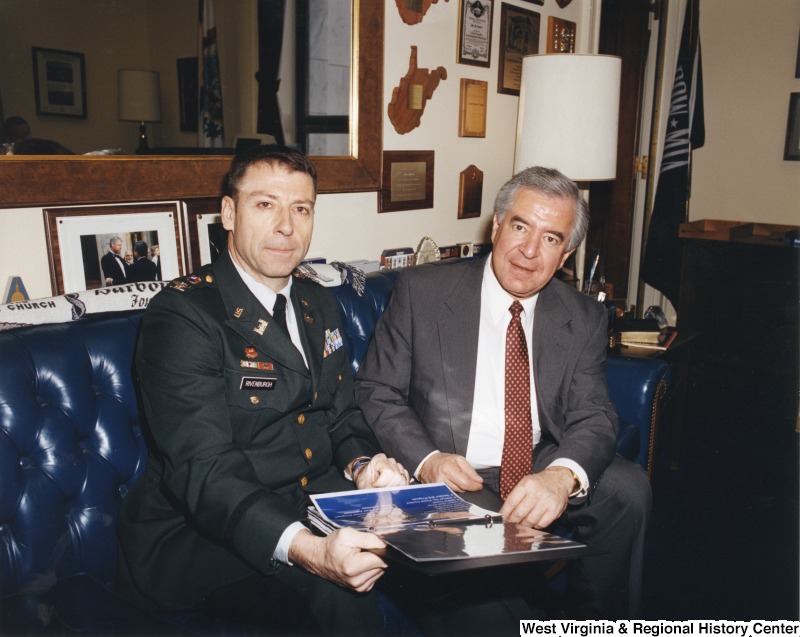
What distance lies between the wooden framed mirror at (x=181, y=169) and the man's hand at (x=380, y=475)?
0.99m

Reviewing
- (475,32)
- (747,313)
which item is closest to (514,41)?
(475,32)

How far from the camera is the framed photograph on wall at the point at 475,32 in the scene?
9.66 feet

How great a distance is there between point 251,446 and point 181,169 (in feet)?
3.00

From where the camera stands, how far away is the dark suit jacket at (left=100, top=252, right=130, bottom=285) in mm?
1843

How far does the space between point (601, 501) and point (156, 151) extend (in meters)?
1.60

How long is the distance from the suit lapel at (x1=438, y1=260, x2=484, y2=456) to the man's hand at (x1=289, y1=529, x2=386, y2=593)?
720 mm

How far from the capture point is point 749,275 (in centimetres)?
374

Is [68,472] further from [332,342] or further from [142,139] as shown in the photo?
[142,139]

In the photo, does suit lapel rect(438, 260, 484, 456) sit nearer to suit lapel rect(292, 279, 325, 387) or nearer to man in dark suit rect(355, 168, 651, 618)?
man in dark suit rect(355, 168, 651, 618)

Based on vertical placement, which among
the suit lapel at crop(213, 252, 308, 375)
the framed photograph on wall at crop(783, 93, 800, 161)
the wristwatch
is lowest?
the wristwatch

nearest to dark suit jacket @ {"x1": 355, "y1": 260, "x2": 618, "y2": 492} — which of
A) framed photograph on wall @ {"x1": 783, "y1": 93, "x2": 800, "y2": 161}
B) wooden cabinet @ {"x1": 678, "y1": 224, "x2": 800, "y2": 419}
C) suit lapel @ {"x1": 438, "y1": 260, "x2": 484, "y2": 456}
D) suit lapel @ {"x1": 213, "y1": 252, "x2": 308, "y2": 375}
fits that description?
suit lapel @ {"x1": 438, "y1": 260, "x2": 484, "y2": 456}

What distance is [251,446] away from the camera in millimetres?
1514

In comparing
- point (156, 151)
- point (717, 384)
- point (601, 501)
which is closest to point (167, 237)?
point (156, 151)

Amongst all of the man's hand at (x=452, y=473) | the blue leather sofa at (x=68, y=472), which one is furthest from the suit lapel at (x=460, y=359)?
the blue leather sofa at (x=68, y=472)
